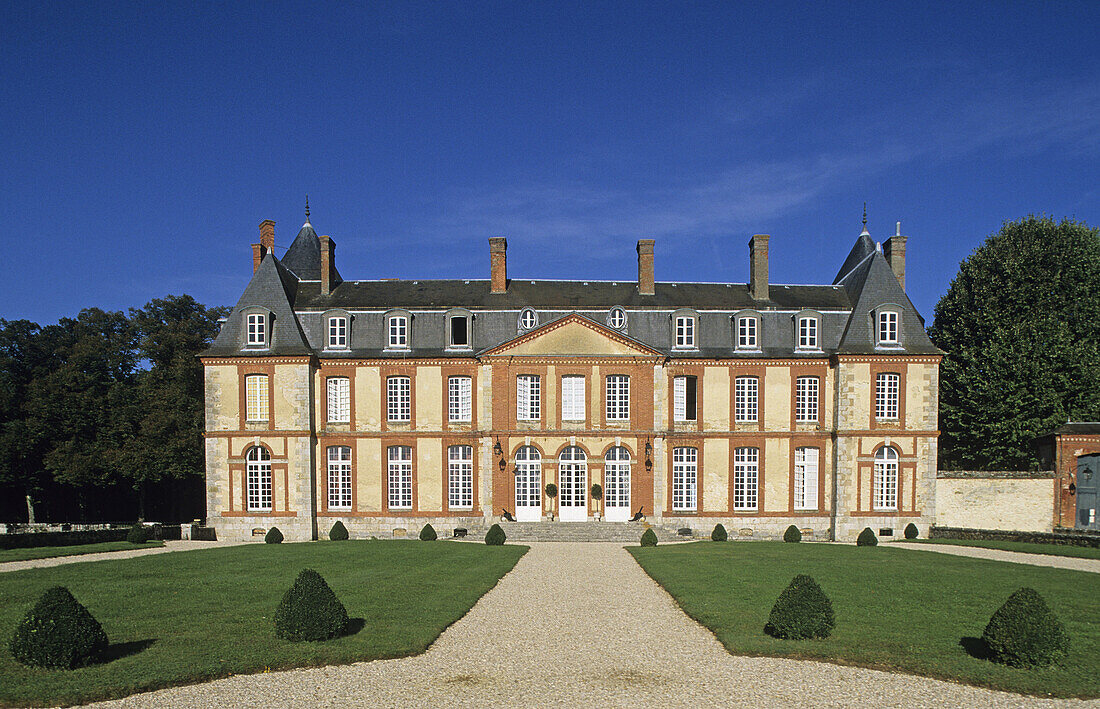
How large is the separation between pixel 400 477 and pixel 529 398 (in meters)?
6.18

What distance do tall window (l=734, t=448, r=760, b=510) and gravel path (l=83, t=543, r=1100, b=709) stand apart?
1864 cm

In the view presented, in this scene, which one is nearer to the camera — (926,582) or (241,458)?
(926,582)

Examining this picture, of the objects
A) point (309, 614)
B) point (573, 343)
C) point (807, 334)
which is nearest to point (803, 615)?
point (309, 614)

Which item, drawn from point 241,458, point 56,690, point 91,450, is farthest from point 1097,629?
point 91,450

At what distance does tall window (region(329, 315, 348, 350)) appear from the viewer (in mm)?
31016

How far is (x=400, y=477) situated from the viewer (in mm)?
30641

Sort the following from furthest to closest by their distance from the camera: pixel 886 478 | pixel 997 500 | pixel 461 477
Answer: pixel 461 477 → pixel 886 478 → pixel 997 500

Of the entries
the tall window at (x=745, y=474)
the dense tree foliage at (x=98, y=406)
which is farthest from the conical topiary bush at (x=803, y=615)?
the dense tree foliage at (x=98, y=406)

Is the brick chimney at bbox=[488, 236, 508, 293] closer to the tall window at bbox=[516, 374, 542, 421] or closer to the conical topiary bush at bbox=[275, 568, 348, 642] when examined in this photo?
the tall window at bbox=[516, 374, 542, 421]

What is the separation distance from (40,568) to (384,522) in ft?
41.6

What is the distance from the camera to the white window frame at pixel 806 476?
30.4 meters

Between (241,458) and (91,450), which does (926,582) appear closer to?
(241,458)

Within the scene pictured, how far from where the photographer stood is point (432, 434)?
3053cm

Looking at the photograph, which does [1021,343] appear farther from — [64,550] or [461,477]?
[64,550]
